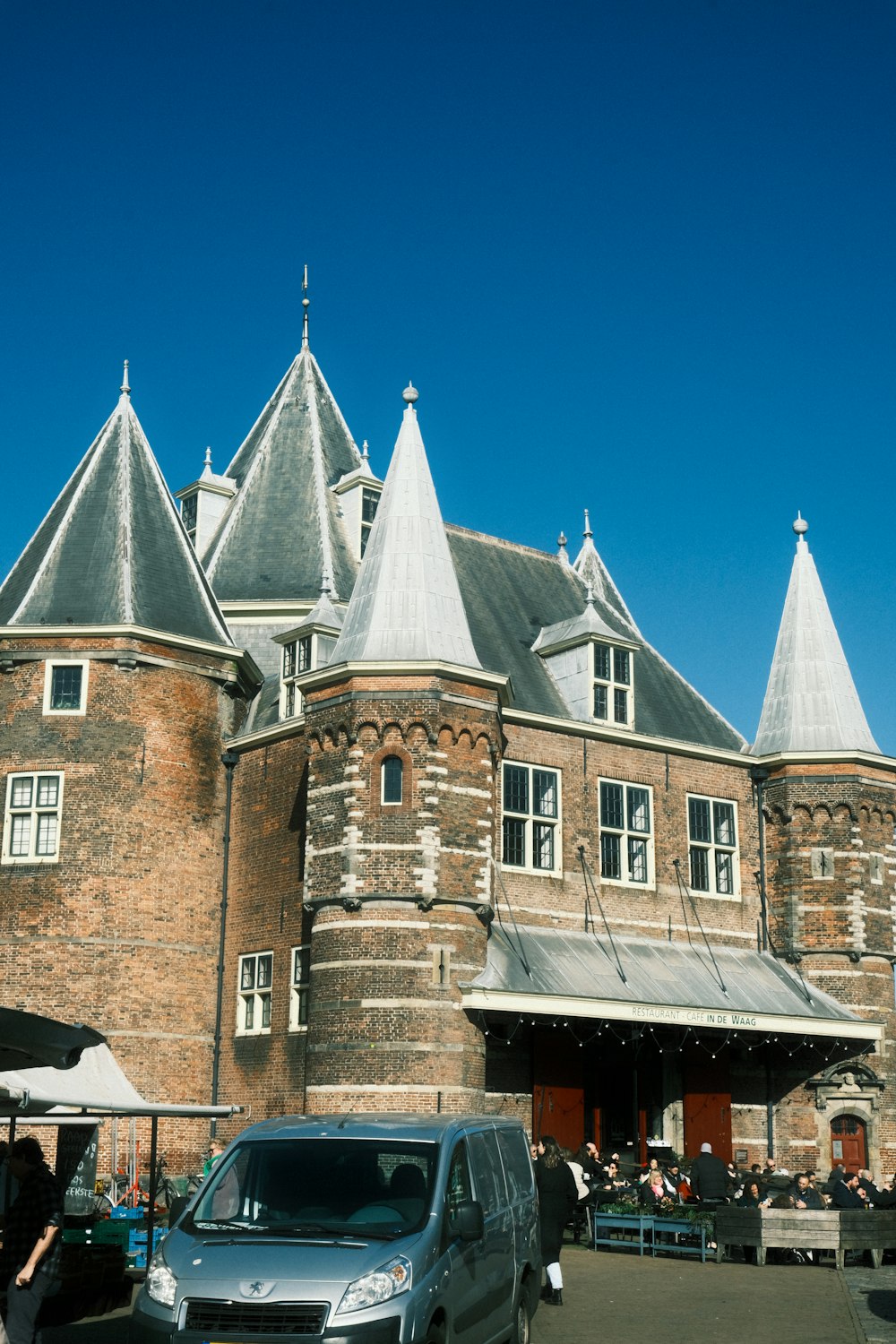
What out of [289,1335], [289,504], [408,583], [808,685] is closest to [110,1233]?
[289,1335]

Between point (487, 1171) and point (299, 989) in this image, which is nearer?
point (487, 1171)

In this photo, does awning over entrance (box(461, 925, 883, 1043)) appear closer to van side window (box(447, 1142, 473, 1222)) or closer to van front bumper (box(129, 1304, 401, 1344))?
van side window (box(447, 1142, 473, 1222))

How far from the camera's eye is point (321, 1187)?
9.95 m

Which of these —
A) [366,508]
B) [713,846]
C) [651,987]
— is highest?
[366,508]

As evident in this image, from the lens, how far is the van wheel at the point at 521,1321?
11.5 m

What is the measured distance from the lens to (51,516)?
3120 cm

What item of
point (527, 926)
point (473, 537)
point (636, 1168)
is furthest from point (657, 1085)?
point (473, 537)

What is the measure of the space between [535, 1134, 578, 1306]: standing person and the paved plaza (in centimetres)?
24

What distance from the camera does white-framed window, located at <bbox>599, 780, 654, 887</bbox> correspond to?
96.3 feet

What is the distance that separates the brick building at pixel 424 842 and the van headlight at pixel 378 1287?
14604 millimetres

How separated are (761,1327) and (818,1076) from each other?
16.7 meters

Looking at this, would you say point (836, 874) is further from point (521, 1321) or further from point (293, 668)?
point (521, 1321)

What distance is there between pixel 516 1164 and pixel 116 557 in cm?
1916

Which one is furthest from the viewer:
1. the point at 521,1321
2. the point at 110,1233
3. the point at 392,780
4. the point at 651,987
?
the point at 651,987
